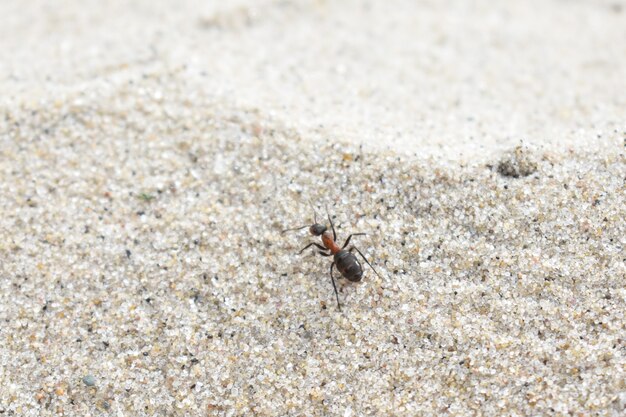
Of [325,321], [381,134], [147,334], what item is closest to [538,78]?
[381,134]

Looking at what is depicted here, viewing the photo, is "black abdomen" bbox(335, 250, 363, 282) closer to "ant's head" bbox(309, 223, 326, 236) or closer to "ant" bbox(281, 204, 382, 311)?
"ant" bbox(281, 204, 382, 311)

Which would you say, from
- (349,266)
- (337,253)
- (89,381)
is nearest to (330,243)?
(337,253)

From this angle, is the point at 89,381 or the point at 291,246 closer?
the point at 89,381

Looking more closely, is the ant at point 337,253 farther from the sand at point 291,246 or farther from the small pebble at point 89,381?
the small pebble at point 89,381

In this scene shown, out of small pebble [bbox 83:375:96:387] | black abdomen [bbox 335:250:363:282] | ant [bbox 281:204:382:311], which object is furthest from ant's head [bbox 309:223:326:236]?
small pebble [bbox 83:375:96:387]

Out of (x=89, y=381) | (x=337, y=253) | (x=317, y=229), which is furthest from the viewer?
(x=317, y=229)

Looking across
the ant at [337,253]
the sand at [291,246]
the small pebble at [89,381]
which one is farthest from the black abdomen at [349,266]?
the small pebble at [89,381]

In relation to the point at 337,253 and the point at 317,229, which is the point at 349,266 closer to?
the point at 337,253

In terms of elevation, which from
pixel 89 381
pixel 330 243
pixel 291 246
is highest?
pixel 330 243
